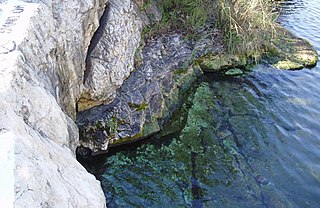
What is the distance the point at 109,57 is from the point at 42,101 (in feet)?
10.1

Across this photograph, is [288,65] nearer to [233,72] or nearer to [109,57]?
[233,72]

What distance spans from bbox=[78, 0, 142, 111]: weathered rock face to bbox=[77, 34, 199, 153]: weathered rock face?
21 cm

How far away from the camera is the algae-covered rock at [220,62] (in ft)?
28.9

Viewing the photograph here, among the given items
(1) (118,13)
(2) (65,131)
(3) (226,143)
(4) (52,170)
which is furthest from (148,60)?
(4) (52,170)

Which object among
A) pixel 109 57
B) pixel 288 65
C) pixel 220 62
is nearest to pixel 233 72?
pixel 220 62

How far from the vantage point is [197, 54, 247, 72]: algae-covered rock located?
28.9 feet

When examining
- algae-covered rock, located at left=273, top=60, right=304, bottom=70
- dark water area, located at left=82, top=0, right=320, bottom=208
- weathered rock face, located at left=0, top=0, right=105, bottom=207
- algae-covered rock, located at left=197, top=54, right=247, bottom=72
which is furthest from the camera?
algae-covered rock, located at left=273, top=60, right=304, bottom=70

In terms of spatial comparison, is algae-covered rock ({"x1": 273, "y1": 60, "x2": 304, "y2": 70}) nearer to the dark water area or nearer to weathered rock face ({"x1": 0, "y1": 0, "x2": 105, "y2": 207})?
the dark water area

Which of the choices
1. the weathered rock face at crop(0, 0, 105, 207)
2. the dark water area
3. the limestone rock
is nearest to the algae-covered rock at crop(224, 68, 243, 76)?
the dark water area

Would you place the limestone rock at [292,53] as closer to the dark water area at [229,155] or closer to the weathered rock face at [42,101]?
the dark water area at [229,155]

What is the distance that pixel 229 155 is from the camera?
20.3ft

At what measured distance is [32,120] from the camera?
9.34 feet

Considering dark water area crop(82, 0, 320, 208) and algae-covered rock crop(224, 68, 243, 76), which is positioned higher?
algae-covered rock crop(224, 68, 243, 76)

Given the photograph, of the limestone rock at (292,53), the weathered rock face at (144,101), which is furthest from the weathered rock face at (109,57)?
the limestone rock at (292,53)
